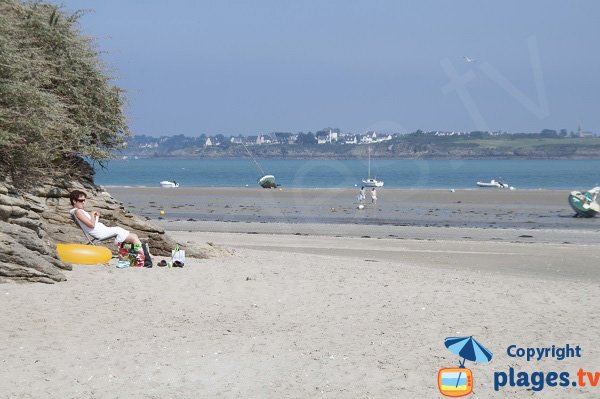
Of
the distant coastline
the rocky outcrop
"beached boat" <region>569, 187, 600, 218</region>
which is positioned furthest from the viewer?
the distant coastline

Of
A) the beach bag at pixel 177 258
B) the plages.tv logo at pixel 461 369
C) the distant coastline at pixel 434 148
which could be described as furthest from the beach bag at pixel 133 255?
the distant coastline at pixel 434 148

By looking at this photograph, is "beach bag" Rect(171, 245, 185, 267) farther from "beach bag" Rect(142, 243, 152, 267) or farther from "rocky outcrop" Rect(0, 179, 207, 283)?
"rocky outcrop" Rect(0, 179, 207, 283)

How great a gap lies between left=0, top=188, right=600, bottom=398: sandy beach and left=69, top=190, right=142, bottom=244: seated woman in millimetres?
537

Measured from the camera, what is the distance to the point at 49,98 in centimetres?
1345

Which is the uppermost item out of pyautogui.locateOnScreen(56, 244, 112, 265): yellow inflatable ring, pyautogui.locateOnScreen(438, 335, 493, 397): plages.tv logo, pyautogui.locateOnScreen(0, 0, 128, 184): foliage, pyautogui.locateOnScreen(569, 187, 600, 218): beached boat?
pyautogui.locateOnScreen(0, 0, 128, 184): foliage

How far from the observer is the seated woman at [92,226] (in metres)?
13.1

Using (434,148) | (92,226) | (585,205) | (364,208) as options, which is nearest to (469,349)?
(92,226)

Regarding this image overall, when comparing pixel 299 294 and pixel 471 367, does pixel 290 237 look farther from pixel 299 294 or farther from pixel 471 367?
pixel 471 367

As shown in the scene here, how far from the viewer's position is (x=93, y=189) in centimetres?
1495

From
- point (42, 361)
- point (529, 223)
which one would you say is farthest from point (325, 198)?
point (42, 361)

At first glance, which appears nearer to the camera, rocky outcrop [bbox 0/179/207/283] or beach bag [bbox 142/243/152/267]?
rocky outcrop [bbox 0/179/207/283]

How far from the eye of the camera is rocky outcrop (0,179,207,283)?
35.9 ft

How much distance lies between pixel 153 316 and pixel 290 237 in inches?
608

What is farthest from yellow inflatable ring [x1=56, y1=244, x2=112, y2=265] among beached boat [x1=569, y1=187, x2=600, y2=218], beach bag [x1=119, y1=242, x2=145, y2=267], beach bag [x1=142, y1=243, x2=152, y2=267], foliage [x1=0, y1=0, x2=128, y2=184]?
beached boat [x1=569, y1=187, x2=600, y2=218]
